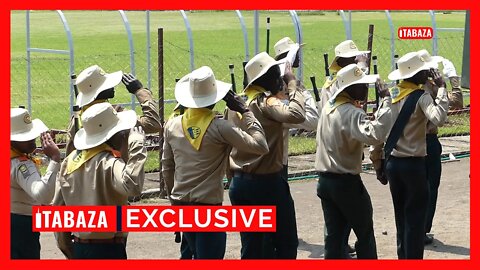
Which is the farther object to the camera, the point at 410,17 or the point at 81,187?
the point at 410,17

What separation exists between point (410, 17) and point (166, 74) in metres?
18.5

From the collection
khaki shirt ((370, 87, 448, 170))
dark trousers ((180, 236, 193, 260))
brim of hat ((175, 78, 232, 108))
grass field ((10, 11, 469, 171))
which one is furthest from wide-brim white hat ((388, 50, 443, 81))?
grass field ((10, 11, 469, 171))

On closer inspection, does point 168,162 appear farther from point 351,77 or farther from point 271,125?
point 351,77

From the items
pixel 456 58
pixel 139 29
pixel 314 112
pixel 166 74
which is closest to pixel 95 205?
pixel 314 112

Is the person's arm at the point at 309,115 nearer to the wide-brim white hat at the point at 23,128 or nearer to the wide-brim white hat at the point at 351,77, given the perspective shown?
the wide-brim white hat at the point at 351,77

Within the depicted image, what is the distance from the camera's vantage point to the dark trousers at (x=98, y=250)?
23.1 feet

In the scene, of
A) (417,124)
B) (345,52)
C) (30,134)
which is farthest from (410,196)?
(30,134)

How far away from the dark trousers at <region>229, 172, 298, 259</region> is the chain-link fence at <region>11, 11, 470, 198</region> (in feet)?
14.6

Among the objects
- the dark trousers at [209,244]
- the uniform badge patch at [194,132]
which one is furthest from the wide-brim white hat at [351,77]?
the dark trousers at [209,244]

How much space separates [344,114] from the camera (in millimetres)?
8117

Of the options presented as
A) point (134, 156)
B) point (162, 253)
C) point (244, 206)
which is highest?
point (134, 156)

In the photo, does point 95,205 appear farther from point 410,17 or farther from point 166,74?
point 410,17

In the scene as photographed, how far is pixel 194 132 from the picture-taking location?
301 inches

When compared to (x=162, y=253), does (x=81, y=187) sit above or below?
above
